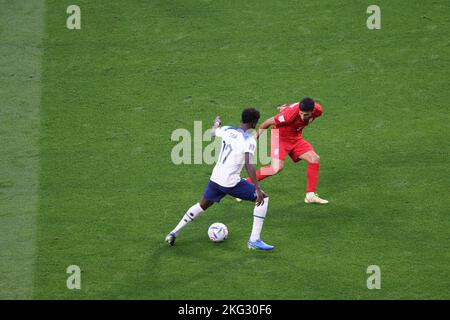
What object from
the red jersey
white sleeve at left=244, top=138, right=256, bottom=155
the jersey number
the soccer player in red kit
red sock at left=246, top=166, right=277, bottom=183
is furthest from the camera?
red sock at left=246, top=166, right=277, bottom=183

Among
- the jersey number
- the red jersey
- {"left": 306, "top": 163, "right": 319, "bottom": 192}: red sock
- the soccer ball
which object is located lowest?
A: the soccer ball

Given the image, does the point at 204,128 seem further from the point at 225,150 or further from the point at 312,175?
the point at 225,150

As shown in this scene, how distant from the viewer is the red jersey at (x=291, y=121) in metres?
11.6

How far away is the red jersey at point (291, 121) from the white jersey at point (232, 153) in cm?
151

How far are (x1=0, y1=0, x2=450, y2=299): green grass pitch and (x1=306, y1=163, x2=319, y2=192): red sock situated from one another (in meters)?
0.31

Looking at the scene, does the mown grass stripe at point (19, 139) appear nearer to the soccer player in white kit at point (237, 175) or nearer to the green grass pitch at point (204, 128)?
the green grass pitch at point (204, 128)

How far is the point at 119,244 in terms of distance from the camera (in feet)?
35.6

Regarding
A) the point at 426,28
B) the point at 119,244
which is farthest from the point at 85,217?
the point at 426,28

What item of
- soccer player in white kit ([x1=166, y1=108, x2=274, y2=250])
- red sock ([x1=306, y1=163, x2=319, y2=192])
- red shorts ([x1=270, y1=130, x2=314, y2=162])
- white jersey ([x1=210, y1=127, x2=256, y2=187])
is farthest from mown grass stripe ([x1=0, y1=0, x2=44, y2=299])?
red sock ([x1=306, y1=163, x2=319, y2=192])

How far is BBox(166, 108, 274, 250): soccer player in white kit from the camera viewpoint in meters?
10.2

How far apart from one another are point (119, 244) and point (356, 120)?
5032 mm

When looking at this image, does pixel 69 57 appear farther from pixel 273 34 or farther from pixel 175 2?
pixel 273 34

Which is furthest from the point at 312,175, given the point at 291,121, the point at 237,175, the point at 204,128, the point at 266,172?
the point at 204,128

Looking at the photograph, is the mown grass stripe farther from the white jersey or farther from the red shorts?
the red shorts
